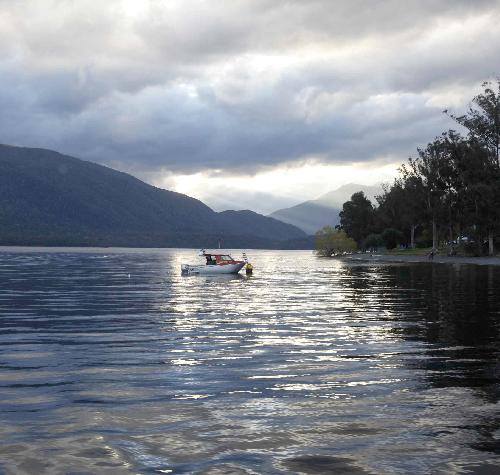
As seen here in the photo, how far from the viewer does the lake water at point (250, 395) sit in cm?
1071

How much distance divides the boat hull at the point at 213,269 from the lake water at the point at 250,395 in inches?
2318

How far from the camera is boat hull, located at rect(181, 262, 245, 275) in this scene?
91.6 m

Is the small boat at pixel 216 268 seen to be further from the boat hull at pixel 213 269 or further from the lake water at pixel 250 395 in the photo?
the lake water at pixel 250 395

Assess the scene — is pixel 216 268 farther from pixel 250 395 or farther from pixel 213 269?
pixel 250 395

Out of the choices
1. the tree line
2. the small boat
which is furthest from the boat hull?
the tree line

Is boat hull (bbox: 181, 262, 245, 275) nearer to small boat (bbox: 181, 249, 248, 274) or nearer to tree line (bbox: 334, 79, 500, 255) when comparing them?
small boat (bbox: 181, 249, 248, 274)

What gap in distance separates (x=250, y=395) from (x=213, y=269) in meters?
77.4

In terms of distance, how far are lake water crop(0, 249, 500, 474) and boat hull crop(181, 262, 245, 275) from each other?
58880 millimetres

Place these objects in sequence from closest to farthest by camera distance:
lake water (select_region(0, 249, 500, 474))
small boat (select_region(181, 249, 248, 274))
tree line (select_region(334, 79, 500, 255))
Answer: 1. lake water (select_region(0, 249, 500, 474))
2. small boat (select_region(181, 249, 248, 274))
3. tree line (select_region(334, 79, 500, 255))

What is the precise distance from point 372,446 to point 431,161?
145747 millimetres

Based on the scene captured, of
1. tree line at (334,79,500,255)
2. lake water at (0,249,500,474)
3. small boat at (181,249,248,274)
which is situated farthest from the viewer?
tree line at (334,79,500,255)

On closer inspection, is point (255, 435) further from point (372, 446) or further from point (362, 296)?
point (362, 296)

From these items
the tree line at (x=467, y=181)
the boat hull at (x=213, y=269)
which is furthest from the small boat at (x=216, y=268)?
the tree line at (x=467, y=181)

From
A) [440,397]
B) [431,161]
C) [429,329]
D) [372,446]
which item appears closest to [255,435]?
[372,446]
